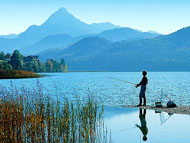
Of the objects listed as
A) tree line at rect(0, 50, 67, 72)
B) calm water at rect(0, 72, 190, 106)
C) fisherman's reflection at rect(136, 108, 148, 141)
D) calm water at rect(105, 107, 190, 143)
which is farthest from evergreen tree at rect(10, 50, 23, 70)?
fisherman's reflection at rect(136, 108, 148, 141)

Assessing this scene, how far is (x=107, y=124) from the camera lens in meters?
15.2

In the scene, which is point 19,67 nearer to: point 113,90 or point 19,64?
point 19,64

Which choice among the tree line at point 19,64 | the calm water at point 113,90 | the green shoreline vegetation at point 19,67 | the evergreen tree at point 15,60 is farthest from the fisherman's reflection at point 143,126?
the evergreen tree at point 15,60

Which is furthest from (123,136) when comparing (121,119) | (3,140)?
(3,140)

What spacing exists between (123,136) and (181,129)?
2.96 meters

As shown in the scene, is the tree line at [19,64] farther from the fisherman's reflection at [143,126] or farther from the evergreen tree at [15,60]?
the fisherman's reflection at [143,126]

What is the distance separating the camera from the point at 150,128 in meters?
14.0

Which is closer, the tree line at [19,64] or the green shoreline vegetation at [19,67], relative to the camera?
the green shoreline vegetation at [19,67]

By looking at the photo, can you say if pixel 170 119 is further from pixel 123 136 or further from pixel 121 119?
pixel 123 136

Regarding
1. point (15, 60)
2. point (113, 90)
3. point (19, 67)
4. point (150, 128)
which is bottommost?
point (113, 90)

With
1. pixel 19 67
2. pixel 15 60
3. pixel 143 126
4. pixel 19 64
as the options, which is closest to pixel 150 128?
Answer: pixel 143 126

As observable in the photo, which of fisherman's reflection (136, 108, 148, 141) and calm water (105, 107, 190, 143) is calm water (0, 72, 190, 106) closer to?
calm water (105, 107, 190, 143)

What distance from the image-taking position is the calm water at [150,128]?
11.9 metres

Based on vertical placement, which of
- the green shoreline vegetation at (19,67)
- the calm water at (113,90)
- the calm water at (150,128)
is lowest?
the calm water at (113,90)
